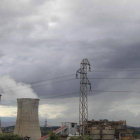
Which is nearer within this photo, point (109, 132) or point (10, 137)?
point (10, 137)

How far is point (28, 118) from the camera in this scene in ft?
197

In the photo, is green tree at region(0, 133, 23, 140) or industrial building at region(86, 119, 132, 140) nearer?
green tree at region(0, 133, 23, 140)

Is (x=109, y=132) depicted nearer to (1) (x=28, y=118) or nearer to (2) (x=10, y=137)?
(1) (x=28, y=118)

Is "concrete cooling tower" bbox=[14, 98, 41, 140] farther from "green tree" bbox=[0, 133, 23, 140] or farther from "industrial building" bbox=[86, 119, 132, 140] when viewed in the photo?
"industrial building" bbox=[86, 119, 132, 140]

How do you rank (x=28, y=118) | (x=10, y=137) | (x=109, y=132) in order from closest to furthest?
(x=10, y=137) → (x=28, y=118) → (x=109, y=132)

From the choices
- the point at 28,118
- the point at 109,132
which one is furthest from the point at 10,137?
the point at 109,132

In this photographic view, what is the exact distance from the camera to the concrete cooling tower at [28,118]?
60125 mm

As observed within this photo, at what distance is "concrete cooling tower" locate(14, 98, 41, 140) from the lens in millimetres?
60125

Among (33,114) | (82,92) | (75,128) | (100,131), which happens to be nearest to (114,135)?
(100,131)

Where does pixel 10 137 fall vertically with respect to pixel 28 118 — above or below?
below

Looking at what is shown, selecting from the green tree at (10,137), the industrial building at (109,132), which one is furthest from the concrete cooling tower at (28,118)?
the industrial building at (109,132)

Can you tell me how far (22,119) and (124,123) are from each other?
2936 cm

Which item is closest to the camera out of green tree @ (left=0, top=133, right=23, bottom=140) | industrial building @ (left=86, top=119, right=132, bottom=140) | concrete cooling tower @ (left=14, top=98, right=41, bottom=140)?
green tree @ (left=0, top=133, right=23, bottom=140)

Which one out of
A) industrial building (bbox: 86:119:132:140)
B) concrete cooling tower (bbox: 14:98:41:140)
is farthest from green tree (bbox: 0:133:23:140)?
industrial building (bbox: 86:119:132:140)
